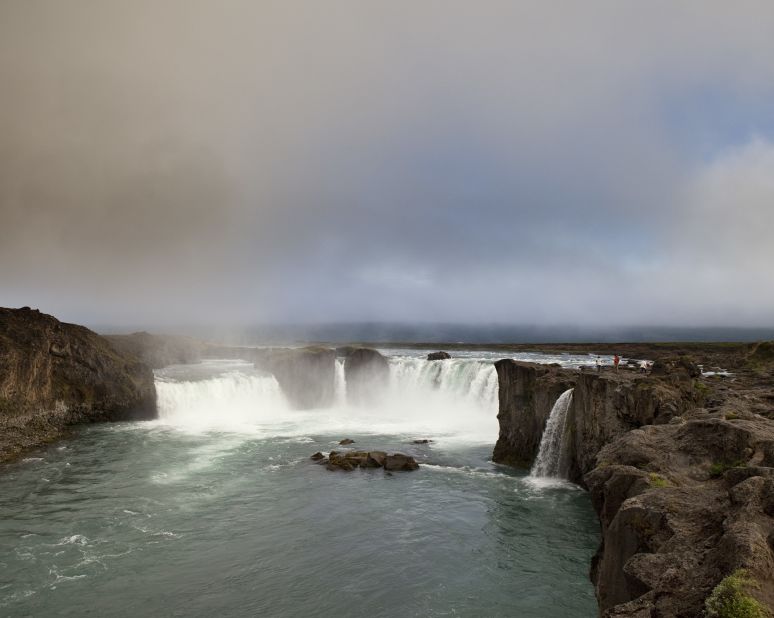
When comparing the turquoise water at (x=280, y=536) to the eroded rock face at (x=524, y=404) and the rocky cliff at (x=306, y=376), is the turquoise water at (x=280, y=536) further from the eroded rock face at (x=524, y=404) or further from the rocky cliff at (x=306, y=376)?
the rocky cliff at (x=306, y=376)

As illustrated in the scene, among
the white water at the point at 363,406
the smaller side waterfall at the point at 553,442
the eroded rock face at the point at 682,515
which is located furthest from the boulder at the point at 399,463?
the eroded rock face at the point at 682,515

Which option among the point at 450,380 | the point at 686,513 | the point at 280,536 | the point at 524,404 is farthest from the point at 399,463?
the point at 686,513

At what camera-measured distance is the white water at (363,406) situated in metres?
53.2

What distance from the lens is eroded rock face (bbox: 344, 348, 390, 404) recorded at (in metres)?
68.8

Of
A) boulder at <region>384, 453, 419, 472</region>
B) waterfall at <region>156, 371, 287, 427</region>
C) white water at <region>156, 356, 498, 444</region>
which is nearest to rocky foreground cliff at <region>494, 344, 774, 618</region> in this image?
boulder at <region>384, 453, 419, 472</region>

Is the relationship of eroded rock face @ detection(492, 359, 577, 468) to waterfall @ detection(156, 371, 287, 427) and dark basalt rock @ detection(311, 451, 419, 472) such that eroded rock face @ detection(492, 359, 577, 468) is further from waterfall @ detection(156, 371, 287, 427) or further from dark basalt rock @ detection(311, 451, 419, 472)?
waterfall @ detection(156, 371, 287, 427)

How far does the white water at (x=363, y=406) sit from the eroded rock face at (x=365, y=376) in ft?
2.76

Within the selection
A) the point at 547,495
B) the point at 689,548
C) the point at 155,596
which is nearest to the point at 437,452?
the point at 547,495

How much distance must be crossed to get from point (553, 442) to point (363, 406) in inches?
1443

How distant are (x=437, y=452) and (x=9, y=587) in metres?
29.6

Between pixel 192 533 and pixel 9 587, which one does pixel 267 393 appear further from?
pixel 9 587

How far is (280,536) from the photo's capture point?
84.9 feet

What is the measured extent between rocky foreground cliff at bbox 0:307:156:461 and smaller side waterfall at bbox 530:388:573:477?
4039 cm

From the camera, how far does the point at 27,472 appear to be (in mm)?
35562
